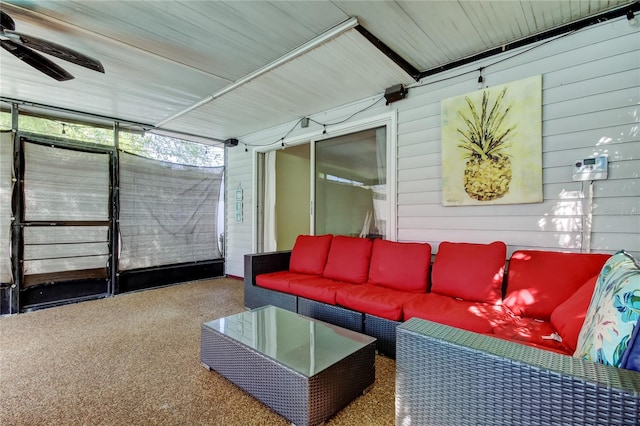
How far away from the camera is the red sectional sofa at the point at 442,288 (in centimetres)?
186

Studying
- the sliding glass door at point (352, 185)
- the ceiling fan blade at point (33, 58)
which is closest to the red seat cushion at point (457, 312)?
the sliding glass door at point (352, 185)

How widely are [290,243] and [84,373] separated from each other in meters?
3.88

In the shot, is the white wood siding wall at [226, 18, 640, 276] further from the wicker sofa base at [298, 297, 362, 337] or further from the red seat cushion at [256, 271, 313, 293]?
the red seat cushion at [256, 271, 313, 293]

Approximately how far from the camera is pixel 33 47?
205cm

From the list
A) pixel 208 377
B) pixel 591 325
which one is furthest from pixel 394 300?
pixel 208 377

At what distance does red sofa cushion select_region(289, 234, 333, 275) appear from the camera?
11.4 feet

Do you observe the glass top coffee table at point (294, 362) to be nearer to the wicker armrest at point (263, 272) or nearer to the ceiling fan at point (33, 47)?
the wicker armrest at point (263, 272)

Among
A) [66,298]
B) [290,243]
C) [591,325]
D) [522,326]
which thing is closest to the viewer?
[591,325]

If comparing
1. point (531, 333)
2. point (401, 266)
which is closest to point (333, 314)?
point (401, 266)

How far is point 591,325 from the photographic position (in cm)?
118

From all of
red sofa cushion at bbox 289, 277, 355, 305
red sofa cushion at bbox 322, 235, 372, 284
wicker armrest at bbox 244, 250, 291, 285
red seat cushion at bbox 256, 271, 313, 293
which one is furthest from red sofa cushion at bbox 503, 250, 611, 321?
wicker armrest at bbox 244, 250, 291, 285

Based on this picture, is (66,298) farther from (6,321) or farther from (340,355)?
(340,355)

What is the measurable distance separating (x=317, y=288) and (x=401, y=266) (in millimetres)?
858

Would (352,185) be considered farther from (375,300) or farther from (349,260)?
(375,300)
